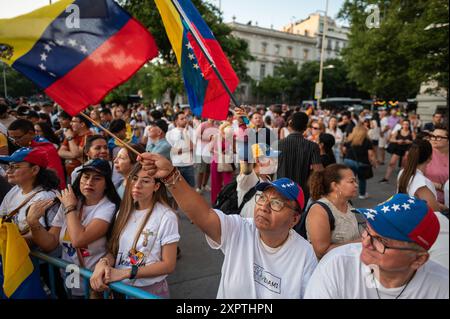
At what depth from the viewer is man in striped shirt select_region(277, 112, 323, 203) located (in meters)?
4.44

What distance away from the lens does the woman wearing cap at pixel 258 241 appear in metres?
1.88

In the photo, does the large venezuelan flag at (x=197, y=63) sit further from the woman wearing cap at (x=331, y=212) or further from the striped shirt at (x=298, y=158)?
the striped shirt at (x=298, y=158)

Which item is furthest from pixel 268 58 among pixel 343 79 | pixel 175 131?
pixel 175 131

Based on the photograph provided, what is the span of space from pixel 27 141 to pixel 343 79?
179 feet

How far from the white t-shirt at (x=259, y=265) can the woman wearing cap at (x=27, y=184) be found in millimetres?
1494

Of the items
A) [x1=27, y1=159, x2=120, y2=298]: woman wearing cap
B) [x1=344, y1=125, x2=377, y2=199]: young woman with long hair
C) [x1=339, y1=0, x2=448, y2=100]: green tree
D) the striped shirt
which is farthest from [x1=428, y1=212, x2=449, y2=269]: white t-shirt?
[x1=339, y1=0, x2=448, y2=100]: green tree

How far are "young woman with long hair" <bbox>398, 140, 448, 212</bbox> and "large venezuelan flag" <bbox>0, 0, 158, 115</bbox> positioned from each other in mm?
2839

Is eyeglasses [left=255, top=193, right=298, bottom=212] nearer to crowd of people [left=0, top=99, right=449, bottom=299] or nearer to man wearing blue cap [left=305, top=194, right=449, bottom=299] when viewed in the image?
crowd of people [left=0, top=99, right=449, bottom=299]

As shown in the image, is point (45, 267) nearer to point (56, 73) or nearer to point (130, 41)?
point (56, 73)

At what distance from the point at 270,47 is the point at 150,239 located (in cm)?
6913

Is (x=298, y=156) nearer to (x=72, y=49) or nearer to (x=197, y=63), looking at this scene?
(x=197, y=63)
